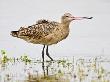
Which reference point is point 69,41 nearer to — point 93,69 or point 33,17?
Result: point 33,17

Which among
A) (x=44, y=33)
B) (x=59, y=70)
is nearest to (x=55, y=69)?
(x=59, y=70)

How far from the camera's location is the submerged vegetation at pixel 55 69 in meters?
7.82

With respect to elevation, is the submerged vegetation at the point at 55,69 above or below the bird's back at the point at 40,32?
below

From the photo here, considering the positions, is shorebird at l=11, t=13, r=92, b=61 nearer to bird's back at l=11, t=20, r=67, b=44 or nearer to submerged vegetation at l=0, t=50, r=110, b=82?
bird's back at l=11, t=20, r=67, b=44

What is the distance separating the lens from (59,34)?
9211 mm

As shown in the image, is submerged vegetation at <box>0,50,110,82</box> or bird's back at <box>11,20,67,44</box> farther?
bird's back at <box>11,20,67,44</box>

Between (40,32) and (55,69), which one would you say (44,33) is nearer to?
(40,32)

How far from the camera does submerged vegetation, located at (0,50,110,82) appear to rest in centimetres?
782

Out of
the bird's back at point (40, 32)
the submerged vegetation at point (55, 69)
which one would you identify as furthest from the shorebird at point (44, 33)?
the submerged vegetation at point (55, 69)

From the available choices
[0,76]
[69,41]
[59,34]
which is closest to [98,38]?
[69,41]

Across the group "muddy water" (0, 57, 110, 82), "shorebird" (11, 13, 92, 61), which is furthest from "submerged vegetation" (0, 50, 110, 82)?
"shorebird" (11, 13, 92, 61)

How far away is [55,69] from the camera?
8.48 metres

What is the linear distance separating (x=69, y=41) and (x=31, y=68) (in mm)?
1931

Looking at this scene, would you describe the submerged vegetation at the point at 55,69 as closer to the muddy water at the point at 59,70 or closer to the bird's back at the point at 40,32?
the muddy water at the point at 59,70
